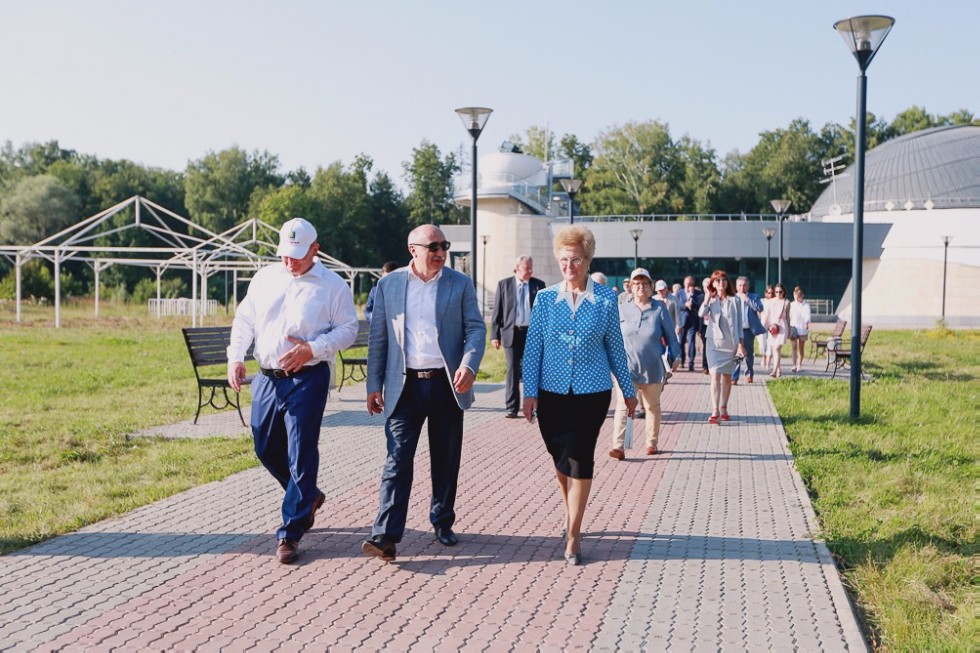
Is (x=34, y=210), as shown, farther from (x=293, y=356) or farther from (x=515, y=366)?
(x=293, y=356)

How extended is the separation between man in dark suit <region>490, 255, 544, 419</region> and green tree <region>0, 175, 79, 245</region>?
2284 inches

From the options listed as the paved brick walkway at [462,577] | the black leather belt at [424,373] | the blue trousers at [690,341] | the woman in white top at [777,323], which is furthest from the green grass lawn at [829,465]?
the blue trousers at [690,341]

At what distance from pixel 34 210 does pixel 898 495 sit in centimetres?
6370

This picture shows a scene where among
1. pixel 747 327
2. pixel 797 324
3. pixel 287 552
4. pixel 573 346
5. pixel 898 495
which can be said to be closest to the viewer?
pixel 287 552

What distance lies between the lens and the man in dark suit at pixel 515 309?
10.0 meters

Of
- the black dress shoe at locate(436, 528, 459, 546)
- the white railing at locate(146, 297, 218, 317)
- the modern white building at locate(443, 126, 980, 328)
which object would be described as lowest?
the black dress shoe at locate(436, 528, 459, 546)

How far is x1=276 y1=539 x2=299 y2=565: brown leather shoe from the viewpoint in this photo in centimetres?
499

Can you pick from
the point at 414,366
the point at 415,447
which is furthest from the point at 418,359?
the point at 415,447

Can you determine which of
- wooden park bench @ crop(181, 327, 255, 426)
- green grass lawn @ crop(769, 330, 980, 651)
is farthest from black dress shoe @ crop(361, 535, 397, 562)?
wooden park bench @ crop(181, 327, 255, 426)

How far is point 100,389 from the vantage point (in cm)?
1373

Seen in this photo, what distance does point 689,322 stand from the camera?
18.2 meters

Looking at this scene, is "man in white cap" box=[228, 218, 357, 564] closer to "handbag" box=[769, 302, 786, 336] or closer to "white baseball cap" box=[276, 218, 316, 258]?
"white baseball cap" box=[276, 218, 316, 258]

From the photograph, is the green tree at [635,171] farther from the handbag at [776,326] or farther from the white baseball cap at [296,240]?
the white baseball cap at [296,240]

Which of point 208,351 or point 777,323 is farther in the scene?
point 777,323
